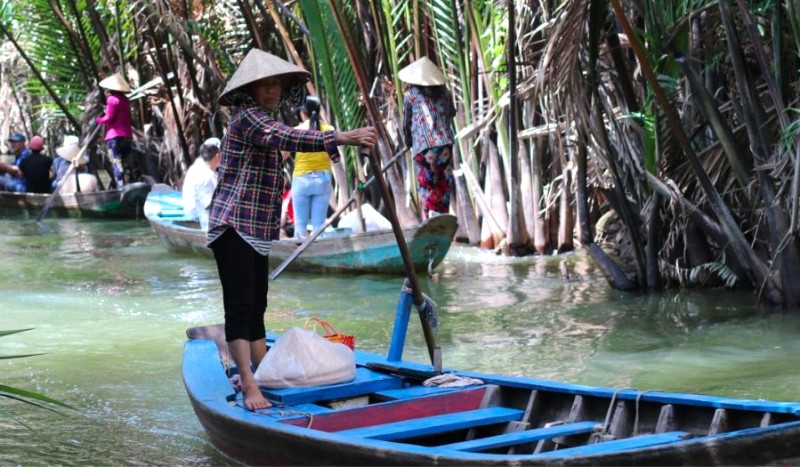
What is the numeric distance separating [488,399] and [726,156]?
3.64 m

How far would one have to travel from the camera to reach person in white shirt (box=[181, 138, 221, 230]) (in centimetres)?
1025

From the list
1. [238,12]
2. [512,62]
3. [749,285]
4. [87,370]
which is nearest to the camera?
[87,370]

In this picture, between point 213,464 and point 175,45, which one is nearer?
point 213,464

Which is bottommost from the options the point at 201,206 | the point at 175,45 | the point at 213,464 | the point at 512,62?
the point at 213,464

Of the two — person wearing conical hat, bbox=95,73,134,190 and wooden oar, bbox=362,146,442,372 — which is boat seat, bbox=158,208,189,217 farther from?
wooden oar, bbox=362,146,442,372

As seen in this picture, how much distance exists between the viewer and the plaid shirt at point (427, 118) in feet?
32.9

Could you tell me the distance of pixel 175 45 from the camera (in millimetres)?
15945

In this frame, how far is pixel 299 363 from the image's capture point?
4.87 meters

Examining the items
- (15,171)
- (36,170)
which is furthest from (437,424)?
(15,171)

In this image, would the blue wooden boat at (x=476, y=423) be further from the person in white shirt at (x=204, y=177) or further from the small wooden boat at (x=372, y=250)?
the person in white shirt at (x=204, y=177)

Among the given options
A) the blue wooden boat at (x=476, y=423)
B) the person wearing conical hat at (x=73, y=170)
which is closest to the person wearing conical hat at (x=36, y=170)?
the person wearing conical hat at (x=73, y=170)

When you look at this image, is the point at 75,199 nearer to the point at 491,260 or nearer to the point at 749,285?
the point at 491,260

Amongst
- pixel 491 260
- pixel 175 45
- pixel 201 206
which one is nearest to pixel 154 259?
pixel 201 206

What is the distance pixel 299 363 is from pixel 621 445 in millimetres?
1636
